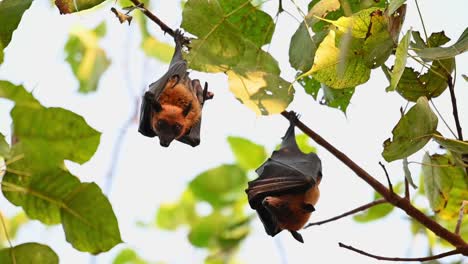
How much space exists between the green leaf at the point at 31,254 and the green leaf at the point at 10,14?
2.56 feet

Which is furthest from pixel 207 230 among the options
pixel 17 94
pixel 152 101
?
pixel 17 94

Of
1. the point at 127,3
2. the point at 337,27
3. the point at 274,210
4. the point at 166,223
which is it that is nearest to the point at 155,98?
the point at 127,3

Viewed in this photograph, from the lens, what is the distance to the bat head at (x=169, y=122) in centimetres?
383

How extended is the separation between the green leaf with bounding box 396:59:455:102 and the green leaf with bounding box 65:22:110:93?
3.77 meters

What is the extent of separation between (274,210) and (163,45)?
2.99 m

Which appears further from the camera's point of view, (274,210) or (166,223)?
(166,223)

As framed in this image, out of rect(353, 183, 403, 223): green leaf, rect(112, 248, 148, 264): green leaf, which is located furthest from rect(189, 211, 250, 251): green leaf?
rect(353, 183, 403, 223): green leaf

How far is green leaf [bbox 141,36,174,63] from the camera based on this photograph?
6.54 meters

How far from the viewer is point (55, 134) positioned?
287 cm

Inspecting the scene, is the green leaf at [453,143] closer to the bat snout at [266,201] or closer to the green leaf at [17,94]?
the bat snout at [266,201]

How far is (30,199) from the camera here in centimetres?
331

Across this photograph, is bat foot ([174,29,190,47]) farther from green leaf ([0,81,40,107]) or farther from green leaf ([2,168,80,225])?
green leaf ([0,81,40,107])

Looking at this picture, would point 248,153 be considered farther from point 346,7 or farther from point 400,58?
point 400,58

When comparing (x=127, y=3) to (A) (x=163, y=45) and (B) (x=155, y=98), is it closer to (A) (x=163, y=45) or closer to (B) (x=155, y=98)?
(B) (x=155, y=98)
